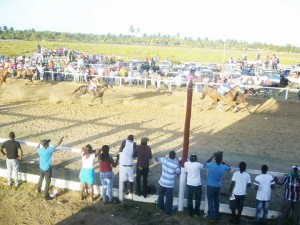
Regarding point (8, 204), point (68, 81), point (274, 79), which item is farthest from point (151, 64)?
point (8, 204)

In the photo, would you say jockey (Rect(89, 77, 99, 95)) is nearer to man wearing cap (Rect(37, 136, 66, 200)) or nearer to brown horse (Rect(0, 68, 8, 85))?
brown horse (Rect(0, 68, 8, 85))

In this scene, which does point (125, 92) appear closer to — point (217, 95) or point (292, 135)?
point (217, 95)

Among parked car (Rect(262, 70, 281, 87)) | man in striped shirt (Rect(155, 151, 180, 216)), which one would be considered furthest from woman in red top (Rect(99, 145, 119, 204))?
parked car (Rect(262, 70, 281, 87))

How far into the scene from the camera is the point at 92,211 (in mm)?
7762

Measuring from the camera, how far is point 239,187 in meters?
7.22

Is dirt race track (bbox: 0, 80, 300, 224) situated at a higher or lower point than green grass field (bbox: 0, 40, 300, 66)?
lower

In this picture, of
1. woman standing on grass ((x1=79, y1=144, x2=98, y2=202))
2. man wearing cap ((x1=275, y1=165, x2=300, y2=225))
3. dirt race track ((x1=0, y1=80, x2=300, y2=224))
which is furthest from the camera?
dirt race track ((x1=0, y1=80, x2=300, y2=224))

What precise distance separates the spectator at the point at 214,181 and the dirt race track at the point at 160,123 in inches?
121

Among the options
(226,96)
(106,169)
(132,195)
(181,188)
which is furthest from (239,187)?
(226,96)

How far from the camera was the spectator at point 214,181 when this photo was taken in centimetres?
728

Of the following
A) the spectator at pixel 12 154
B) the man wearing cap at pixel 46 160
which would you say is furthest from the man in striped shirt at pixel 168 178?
the spectator at pixel 12 154

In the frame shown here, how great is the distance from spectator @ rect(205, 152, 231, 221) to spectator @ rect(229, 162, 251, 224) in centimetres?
26

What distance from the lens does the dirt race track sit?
12.2 metres

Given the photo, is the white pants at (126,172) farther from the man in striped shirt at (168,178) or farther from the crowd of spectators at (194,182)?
the man in striped shirt at (168,178)
